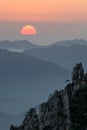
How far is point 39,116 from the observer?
151 ft

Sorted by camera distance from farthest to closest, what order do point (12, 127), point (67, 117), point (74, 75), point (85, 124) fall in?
point (12, 127) → point (74, 75) → point (67, 117) → point (85, 124)

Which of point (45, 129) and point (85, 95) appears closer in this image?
point (85, 95)

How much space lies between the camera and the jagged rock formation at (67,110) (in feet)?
127

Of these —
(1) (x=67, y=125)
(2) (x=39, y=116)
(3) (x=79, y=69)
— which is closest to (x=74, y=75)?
(3) (x=79, y=69)

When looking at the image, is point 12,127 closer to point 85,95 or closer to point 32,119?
point 32,119

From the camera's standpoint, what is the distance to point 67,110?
40.4 meters

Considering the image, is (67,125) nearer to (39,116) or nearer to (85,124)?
(85,124)

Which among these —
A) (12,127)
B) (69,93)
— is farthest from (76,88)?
(12,127)

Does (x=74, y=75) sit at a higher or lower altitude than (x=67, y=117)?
higher

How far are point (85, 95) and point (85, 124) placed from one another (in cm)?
271

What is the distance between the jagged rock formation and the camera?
38.6 meters

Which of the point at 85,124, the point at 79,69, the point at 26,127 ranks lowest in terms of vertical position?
the point at 85,124

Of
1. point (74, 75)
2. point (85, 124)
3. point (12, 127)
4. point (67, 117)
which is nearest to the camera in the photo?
point (85, 124)

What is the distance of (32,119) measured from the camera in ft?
155
